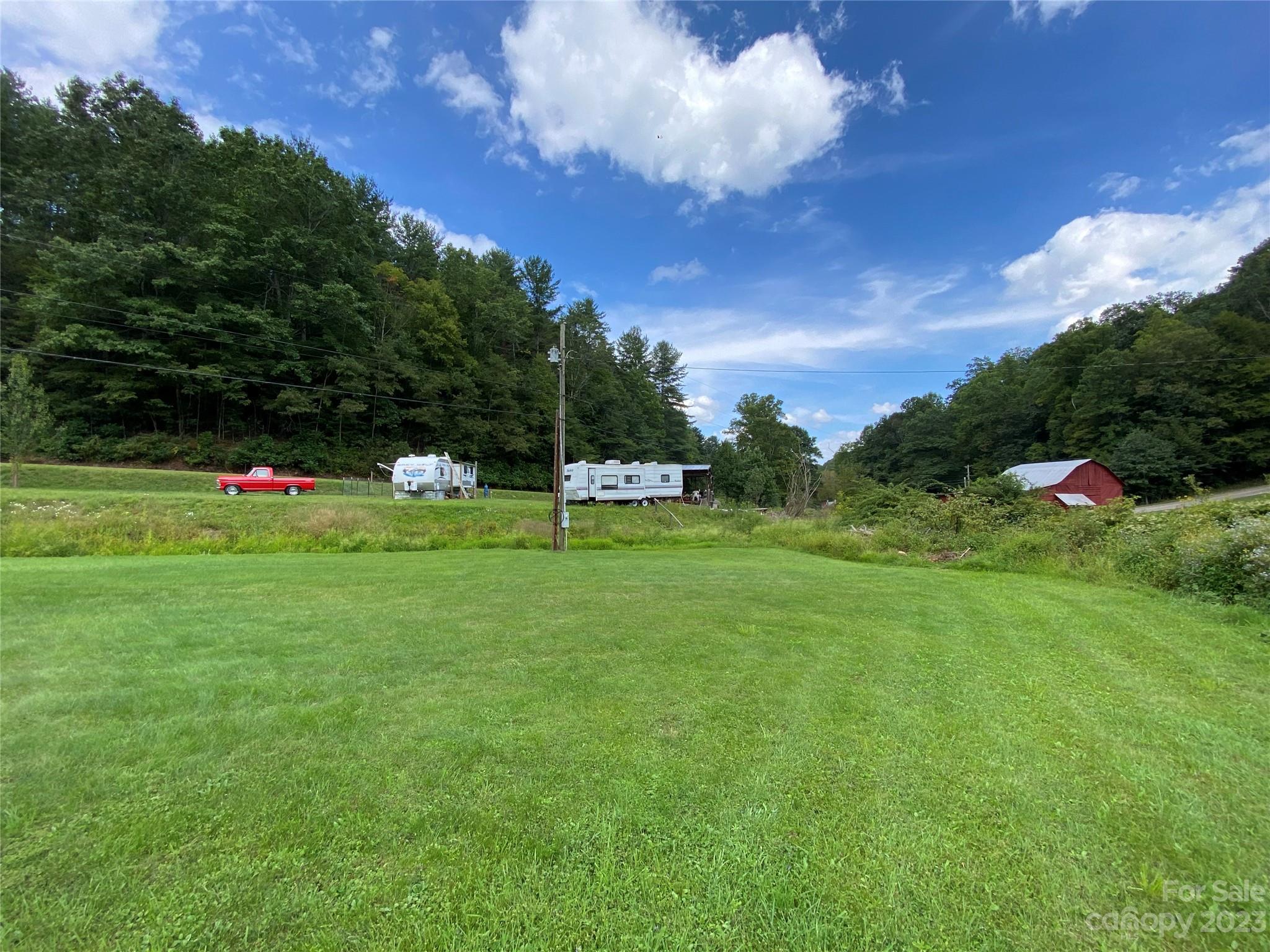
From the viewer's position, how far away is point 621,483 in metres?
29.5

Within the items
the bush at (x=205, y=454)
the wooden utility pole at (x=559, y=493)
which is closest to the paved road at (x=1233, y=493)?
the wooden utility pole at (x=559, y=493)

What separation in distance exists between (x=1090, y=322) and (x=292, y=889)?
7136 cm

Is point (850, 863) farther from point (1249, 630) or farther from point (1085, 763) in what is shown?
point (1249, 630)

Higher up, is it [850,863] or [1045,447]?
[1045,447]

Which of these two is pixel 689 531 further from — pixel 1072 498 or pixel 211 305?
pixel 211 305

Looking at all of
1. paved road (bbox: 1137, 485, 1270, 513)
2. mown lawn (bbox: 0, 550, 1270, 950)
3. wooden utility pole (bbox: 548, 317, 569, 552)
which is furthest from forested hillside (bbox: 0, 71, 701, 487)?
paved road (bbox: 1137, 485, 1270, 513)

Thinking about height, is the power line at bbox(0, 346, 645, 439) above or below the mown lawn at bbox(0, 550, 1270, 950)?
above

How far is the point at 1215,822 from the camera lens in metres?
2.11

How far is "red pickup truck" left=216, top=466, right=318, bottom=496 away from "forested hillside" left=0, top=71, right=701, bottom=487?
24.5ft

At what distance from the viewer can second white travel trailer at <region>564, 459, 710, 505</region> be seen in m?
28.8

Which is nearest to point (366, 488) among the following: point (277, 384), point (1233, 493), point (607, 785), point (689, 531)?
point (277, 384)

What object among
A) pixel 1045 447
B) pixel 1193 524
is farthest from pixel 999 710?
pixel 1045 447

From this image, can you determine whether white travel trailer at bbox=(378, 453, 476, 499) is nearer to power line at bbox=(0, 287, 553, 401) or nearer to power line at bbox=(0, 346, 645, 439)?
power line at bbox=(0, 346, 645, 439)

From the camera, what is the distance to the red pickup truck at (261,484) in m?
20.1
